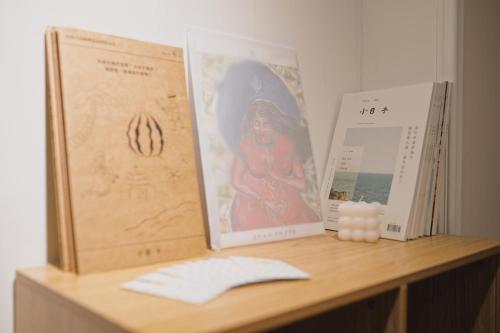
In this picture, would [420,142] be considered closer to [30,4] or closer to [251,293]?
[251,293]

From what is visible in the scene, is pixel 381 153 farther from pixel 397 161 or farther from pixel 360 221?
pixel 360 221

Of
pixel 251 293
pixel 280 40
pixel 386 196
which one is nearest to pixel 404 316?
pixel 251 293

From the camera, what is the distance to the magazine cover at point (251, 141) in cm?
124

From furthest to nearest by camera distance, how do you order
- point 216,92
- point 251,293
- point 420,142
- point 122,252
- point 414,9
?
1. point 414,9
2. point 420,142
3. point 216,92
4. point 122,252
5. point 251,293

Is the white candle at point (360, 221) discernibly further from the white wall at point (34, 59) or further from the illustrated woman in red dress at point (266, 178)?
the white wall at point (34, 59)

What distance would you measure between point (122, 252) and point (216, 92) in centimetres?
50

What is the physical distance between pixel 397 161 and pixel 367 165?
4.1 inches

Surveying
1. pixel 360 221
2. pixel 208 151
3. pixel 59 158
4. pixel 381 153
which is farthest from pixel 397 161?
pixel 59 158

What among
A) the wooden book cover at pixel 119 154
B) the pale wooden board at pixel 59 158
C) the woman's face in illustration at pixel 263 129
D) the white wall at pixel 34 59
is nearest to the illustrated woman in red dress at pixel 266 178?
the woman's face in illustration at pixel 263 129

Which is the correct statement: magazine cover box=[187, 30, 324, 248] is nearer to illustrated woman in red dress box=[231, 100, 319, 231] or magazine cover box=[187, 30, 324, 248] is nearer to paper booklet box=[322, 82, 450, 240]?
illustrated woman in red dress box=[231, 100, 319, 231]

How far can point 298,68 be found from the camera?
1.51 meters

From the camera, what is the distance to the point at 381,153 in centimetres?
154

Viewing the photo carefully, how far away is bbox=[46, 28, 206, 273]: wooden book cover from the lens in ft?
3.15

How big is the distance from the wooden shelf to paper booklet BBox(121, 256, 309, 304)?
0.06 feet
